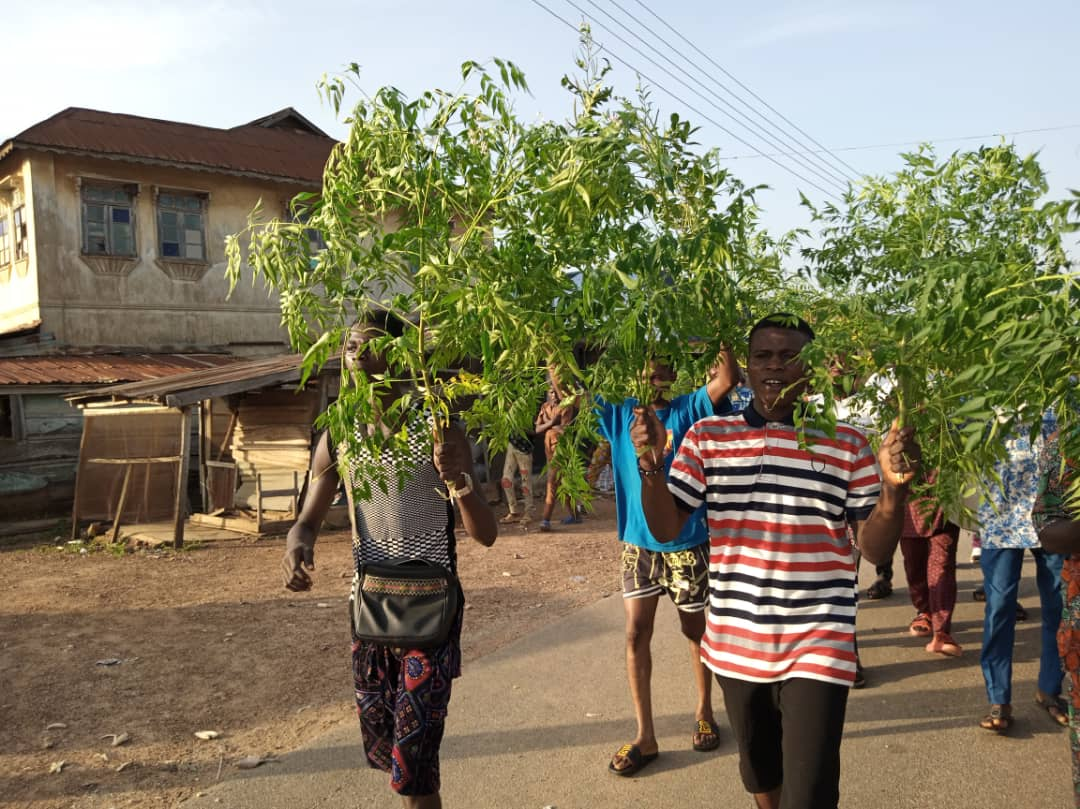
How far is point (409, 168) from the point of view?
2.79 meters

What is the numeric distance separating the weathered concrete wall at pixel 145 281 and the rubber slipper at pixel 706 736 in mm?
12317

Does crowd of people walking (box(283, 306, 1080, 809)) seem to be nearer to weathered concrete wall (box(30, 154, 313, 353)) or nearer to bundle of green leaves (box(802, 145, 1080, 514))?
bundle of green leaves (box(802, 145, 1080, 514))

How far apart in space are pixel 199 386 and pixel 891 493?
10386 millimetres

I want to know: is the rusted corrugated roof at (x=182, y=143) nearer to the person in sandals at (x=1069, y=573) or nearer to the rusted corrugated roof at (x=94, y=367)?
the rusted corrugated roof at (x=94, y=367)

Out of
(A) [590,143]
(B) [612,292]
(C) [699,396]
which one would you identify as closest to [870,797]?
(C) [699,396]

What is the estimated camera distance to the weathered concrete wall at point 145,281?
16328mm

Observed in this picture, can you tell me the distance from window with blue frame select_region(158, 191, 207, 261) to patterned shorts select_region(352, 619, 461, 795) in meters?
16.3

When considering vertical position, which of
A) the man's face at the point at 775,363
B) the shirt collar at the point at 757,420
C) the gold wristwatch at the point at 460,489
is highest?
the man's face at the point at 775,363

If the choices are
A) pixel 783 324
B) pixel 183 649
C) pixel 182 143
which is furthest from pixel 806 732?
pixel 182 143

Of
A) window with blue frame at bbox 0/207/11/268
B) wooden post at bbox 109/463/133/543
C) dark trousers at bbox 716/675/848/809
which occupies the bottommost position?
wooden post at bbox 109/463/133/543

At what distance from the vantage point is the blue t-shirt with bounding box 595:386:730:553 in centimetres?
426

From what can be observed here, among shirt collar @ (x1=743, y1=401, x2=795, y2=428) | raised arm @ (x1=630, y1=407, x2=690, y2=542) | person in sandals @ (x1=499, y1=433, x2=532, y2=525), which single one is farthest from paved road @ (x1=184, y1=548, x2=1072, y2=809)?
person in sandals @ (x1=499, y1=433, x2=532, y2=525)

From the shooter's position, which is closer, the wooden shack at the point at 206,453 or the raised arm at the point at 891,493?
the raised arm at the point at 891,493

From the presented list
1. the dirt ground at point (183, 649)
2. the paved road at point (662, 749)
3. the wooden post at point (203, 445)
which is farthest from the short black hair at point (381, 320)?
the wooden post at point (203, 445)
